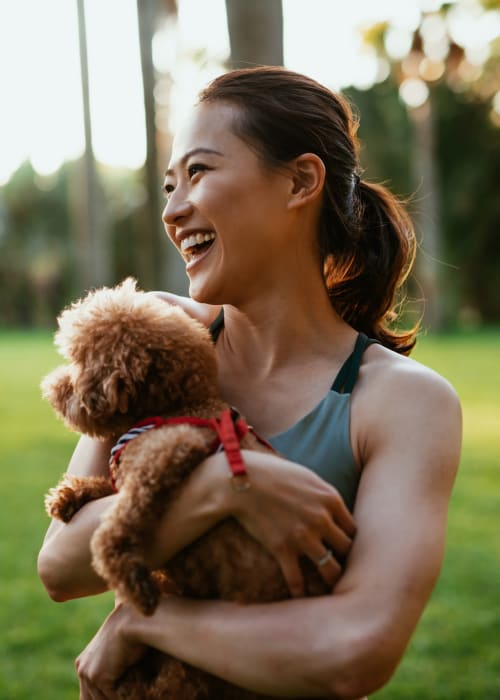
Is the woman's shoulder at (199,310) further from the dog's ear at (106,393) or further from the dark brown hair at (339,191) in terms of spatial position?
the dog's ear at (106,393)

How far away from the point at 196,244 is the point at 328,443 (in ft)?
2.25

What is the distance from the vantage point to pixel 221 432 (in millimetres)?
2035

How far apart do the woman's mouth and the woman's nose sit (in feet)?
0.20

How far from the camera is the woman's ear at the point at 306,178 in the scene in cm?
252

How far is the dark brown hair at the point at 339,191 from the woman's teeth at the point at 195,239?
0.89 feet

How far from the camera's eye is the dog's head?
2.18 meters

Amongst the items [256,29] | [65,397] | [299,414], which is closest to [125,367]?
[65,397]

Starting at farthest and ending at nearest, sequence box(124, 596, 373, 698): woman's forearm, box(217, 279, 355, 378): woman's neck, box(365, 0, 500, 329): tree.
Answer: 1. box(365, 0, 500, 329): tree
2. box(217, 279, 355, 378): woman's neck
3. box(124, 596, 373, 698): woman's forearm

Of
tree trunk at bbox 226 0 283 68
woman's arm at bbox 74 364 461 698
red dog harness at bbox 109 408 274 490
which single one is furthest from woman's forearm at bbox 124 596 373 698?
tree trunk at bbox 226 0 283 68

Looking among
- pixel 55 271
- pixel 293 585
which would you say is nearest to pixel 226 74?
pixel 293 585

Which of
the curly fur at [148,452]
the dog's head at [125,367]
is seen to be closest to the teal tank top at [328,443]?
the curly fur at [148,452]

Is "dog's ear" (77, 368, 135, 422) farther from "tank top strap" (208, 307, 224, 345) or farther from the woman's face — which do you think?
"tank top strap" (208, 307, 224, 345)

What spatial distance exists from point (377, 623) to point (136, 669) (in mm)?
626

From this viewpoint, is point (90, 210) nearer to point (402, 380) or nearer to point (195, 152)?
point (195, 152)
